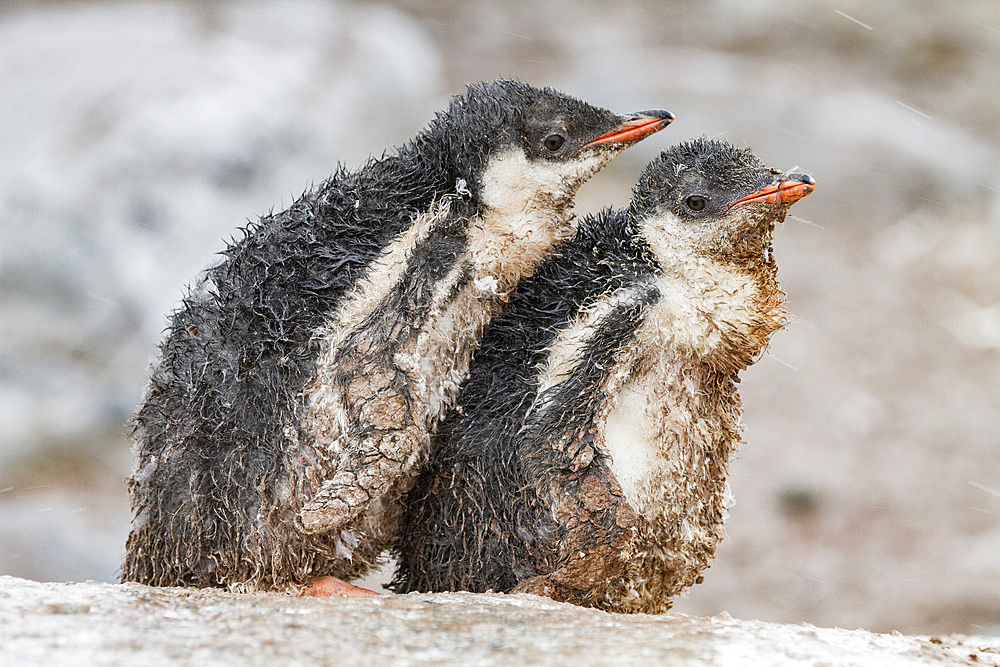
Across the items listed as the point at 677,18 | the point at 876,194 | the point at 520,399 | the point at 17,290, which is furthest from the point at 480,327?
the point at 677,18

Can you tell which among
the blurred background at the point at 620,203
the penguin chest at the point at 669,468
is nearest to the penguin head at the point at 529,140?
the penguin chest at the point at 669,468

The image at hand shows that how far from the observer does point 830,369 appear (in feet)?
20.7

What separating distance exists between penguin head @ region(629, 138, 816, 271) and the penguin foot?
0.89 meters

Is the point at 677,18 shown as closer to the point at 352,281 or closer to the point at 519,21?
the point at 519,21

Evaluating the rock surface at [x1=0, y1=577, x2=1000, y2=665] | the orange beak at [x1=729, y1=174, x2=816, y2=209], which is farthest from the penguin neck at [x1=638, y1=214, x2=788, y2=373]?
the rock surface at [x1=0, y1=577, x2=1000, y2=665]

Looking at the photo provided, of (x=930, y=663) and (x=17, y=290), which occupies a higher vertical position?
(x=17, y=290)

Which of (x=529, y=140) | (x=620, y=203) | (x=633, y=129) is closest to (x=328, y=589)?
(x=529, y=140)

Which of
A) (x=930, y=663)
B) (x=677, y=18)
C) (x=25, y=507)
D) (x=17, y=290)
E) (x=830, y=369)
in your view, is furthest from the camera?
(x=677, y=18)

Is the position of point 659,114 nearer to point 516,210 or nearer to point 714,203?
point 714,203

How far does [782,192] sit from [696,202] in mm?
163

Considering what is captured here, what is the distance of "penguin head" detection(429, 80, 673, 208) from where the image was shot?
6.54ft

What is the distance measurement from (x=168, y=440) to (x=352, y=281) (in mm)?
479

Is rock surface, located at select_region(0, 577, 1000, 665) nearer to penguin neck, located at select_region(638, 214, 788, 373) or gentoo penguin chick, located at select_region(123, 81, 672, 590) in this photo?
gentoo penguin chick, located at select_region(123, 81, 672, 590)

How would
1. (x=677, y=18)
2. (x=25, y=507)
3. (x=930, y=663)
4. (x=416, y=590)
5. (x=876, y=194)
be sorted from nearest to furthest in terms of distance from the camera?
(x=930, y=663) < (x=416, y=590) < (x=25, y=507) < (x=876, y=194) < (x=677, y=18)
